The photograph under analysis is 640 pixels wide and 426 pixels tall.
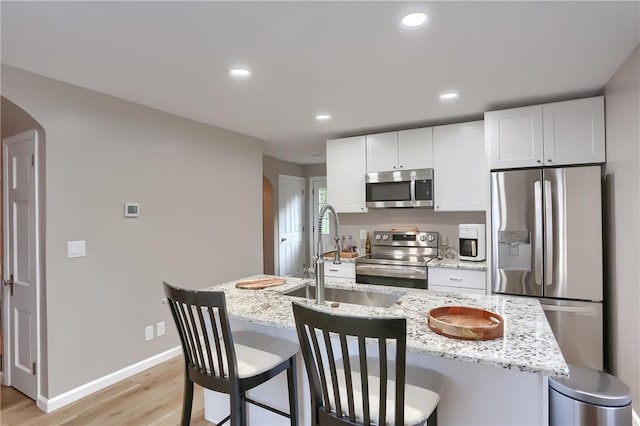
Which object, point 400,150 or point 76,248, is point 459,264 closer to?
point 400,150

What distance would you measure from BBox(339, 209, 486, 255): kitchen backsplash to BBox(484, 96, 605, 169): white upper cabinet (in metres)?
0.96

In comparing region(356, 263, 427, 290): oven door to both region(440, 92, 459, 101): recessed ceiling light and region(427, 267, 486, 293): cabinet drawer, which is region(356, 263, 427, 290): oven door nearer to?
region(427, 267, 486, 293): cabinet drawer

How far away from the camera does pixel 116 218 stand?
2.87 m

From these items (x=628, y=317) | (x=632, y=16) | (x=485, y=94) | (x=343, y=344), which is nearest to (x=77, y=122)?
(x=343, y=344)

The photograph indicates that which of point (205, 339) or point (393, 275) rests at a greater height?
point (205, 339)

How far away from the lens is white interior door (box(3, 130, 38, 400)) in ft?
8.29

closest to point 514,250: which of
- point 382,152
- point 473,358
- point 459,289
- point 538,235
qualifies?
point 538,235

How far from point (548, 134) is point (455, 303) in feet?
6.59

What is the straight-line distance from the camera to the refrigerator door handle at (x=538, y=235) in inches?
114

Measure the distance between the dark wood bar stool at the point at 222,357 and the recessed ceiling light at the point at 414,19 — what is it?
5.27ft

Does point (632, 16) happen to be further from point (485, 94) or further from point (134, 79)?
point (134, 79)

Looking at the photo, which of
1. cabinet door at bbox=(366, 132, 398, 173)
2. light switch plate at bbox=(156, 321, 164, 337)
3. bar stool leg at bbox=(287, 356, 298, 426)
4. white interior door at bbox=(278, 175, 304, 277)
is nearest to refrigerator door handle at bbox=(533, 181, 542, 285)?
cabinet door at bbox=(366, 132, 398, 173)

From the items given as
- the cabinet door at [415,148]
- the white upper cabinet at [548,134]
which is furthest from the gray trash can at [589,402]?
the cabinet door at [415,148]

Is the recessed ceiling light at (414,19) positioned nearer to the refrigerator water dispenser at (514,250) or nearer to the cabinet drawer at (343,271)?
the refrigerator water dispenser at (514,250)
